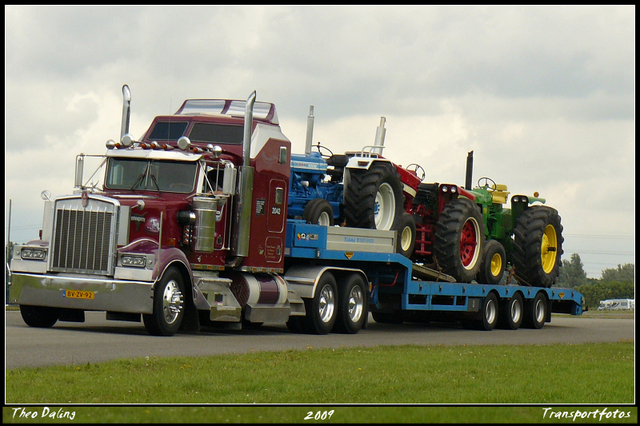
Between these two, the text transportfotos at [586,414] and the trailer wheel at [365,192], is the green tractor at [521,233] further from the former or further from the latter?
the text transportfotos at [586,414]

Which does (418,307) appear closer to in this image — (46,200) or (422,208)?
Answer: (422,208)

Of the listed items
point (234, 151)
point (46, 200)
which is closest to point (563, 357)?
point (234, 151)

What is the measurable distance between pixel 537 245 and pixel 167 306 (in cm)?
1246

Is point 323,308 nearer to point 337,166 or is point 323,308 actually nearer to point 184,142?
point 337,166

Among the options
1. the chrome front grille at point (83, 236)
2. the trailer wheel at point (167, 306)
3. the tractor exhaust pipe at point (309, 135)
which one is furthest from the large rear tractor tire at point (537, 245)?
the chrome front grille at point (83, 236)

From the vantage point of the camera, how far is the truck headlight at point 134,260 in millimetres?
15539

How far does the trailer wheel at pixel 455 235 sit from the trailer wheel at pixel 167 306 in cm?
792

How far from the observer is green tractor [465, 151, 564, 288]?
84.1 ft

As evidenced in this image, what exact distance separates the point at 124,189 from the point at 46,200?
146 centimetres

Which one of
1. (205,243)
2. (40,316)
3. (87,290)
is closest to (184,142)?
(205,243)

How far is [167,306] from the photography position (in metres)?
16.0

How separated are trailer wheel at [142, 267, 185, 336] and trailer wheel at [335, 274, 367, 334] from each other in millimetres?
3982

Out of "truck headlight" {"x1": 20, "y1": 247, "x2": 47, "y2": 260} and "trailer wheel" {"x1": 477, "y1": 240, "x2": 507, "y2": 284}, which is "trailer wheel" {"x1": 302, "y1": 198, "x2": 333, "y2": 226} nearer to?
"truck headlight" {"x1": 20, "y1": 247, "x2": 47, "y2": 260}

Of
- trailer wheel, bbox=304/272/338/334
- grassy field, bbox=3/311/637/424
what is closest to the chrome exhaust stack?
trailer wheel, bbox=304/272/338/334
